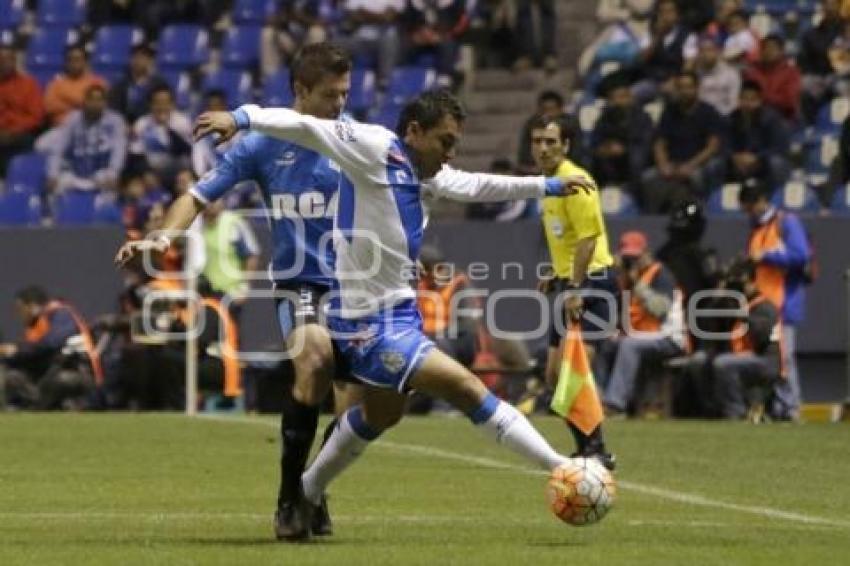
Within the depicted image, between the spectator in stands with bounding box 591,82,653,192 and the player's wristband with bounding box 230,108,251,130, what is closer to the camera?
the player's wristband with bounding box 230,108,251,130

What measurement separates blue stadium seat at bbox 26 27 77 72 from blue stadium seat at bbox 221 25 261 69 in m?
1.85

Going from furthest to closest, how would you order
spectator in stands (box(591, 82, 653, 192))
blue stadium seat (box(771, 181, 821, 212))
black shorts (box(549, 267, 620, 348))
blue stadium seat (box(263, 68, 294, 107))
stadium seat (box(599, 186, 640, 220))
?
blue stadium seat (box(263, 68, 294, 107))
spectator in stands (box(591, 82, 653, 192))
stadium seat (box(599, 186, 640, 220))
blue stadium seat (box(771, 181, 821, 212))
black shorts (box(549, 267, 620, 348))

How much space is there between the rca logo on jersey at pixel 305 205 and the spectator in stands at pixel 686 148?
1258cm

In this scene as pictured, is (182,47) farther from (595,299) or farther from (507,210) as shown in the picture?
(595,299)

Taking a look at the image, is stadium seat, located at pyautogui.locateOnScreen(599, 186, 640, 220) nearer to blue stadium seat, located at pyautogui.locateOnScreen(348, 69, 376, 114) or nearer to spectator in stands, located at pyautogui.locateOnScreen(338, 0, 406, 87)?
blue stadium seat, located at pyautogui.locateOnScreen(348, 69, 376, 114)

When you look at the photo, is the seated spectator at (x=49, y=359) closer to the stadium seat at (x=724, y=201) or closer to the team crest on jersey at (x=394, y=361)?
the stadium seat at (x=724, y=201)

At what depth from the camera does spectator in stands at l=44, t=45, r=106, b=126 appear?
27203 mm

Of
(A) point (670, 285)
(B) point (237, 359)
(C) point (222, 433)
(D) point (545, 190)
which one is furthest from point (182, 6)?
(D) point (545, 190)

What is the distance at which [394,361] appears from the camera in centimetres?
1048

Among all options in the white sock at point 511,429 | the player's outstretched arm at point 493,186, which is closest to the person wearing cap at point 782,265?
the player's outstretched arm at point 493,186

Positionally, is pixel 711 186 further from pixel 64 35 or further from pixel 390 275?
pixel 390 275

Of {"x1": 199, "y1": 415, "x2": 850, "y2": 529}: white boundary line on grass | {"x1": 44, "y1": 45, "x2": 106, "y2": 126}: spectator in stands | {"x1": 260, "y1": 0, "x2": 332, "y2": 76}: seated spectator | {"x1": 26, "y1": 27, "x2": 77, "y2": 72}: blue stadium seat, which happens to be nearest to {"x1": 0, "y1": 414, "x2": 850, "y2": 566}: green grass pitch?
{"x1": 199, "y1": 415, "x2": 850, "y2": 529}: white boundary line on grass

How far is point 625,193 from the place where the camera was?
24.1 meters

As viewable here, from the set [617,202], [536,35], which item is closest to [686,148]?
[617,202]
